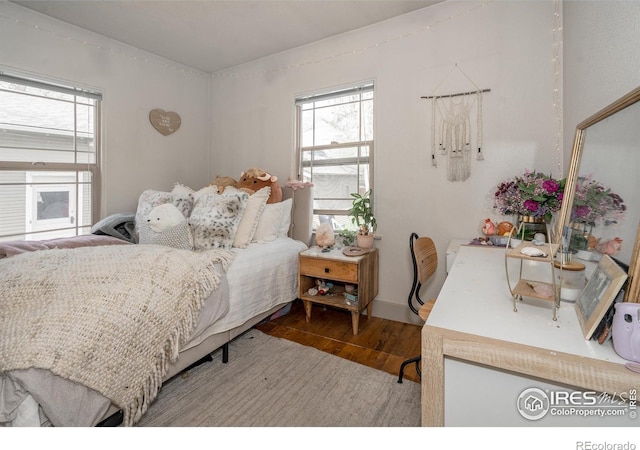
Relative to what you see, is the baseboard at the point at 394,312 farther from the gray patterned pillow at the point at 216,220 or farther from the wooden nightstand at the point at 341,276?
the gray patterned pillow at the point at 216,220

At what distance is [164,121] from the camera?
316cm

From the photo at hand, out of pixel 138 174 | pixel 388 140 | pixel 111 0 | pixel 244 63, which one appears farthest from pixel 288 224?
pixel 111 0

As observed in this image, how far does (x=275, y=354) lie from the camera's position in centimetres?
196

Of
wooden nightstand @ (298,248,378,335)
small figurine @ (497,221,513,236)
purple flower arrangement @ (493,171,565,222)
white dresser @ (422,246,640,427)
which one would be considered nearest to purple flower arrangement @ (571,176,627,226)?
white dresser @ (422,246,640,427)

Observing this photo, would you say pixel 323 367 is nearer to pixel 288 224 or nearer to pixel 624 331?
pixel 288 224

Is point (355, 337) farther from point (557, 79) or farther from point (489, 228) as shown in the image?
point (557, 79)

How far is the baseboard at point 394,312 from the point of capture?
2.48 metres

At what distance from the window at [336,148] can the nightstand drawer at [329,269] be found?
23.0 inches

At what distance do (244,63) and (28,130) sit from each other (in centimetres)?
208

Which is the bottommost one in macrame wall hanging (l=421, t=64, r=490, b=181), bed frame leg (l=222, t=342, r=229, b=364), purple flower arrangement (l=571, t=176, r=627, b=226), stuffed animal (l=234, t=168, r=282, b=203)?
bed frame leg (l=222, t=342, r=229, b=364)

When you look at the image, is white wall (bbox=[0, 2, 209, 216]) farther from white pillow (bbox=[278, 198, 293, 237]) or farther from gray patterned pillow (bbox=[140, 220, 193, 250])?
white pillow (bbox=[278, 198, 293, 237])

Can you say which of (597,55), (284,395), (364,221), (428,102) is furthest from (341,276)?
(597,55)

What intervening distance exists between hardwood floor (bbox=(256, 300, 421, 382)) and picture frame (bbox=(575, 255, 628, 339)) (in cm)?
117

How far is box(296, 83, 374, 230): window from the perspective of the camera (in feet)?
8.87
